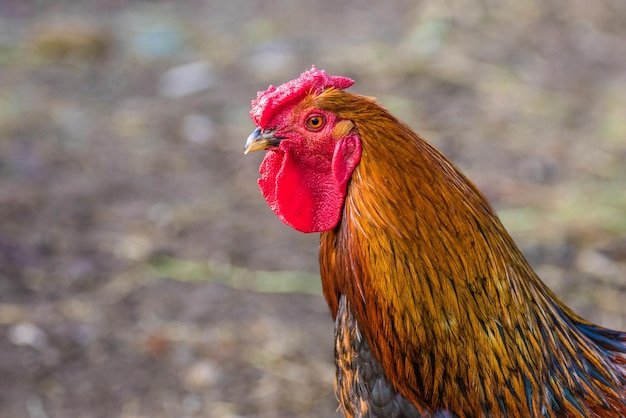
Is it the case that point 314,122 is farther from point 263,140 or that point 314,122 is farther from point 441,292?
point 441,292

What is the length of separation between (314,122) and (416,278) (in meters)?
0.59

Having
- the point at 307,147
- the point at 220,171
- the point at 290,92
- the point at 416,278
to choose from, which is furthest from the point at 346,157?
the point at 220,171

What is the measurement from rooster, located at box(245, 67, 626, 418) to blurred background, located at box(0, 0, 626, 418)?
5.77 ft

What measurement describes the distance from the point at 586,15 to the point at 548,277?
423cm

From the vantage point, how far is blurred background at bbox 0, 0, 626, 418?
451cm

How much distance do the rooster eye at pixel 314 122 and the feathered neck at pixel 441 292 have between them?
3.1 inches

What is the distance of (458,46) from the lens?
7723 millimetres

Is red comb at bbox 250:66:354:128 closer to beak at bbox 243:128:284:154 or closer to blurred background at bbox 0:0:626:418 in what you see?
beak at bbox 243:128:284:154

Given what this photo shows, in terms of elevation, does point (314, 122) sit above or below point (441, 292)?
above

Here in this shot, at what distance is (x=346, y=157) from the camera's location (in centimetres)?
254

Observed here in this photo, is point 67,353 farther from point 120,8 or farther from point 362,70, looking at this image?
point 120,8

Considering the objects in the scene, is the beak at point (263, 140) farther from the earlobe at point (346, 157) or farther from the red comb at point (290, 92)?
the earlobe at point (346, 157)

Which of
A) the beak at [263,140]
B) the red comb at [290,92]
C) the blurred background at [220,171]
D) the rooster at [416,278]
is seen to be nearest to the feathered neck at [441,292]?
the rooster at [416,278]

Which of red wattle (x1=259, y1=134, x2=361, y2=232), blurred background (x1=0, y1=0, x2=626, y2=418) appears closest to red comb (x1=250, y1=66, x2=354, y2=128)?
red wattle (x1=259, y1=134, x2=361, y2=232)
